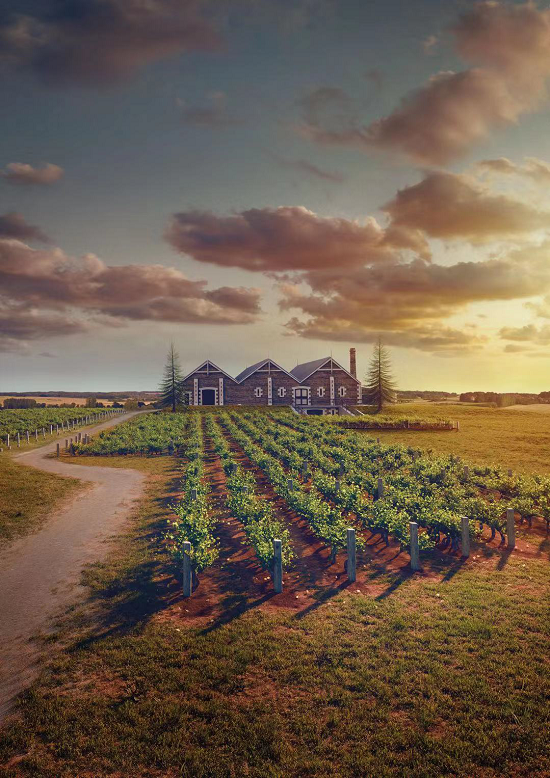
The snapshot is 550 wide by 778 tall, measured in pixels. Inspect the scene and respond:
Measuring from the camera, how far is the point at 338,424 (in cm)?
5444

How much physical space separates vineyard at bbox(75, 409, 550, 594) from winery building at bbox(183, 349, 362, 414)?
38.1 m

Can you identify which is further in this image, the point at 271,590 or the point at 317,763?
the point at 271,590

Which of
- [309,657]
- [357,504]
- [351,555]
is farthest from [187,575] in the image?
[357,504]

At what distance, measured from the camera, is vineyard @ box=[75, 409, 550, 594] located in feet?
45.8

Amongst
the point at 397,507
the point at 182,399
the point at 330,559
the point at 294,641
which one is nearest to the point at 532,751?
the point at 294,641

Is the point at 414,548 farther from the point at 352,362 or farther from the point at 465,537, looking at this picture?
the point at 352,362

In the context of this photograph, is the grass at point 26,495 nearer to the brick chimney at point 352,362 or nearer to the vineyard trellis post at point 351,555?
the vineyard trellis post at point 351,555

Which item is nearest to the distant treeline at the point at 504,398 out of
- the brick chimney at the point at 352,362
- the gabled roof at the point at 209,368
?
the brick chimney at the point at 352,362

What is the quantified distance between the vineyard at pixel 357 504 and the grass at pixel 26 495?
5912 millimetres

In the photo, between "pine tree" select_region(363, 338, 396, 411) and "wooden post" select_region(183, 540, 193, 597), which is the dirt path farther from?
"pine tree" select_region(363, 338, 396, 411)

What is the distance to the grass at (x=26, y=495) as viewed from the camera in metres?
18.2

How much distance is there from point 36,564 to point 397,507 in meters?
13.0

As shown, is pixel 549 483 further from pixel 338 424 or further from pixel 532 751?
pixel 338 424

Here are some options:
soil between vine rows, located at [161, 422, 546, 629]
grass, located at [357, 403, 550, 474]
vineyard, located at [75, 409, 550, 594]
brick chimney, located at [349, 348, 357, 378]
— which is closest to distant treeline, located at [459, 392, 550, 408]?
grass, located at [357, 403, 550, 474]
